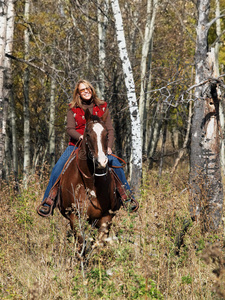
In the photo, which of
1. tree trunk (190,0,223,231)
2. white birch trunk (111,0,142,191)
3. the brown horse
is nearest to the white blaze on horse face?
the brown horse

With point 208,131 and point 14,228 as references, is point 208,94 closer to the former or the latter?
point 208,131

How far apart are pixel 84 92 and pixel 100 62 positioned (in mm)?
7367

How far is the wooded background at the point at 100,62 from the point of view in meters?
10.9

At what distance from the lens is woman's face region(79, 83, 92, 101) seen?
21.4 ft

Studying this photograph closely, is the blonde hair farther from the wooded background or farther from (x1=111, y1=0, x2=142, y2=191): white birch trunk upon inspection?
(x1=111, y1=0, x2=142, y2=191): white birch trunk

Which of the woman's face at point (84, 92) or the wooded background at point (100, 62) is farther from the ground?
the wooded background at point (100, 62)

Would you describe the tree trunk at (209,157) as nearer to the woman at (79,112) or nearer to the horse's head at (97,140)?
the woman at (79,112)

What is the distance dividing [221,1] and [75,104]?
1838 cm

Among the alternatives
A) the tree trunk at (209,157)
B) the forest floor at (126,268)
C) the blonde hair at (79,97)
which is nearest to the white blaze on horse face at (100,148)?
the forest floor at (126,268)

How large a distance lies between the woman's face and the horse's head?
0.91 metres

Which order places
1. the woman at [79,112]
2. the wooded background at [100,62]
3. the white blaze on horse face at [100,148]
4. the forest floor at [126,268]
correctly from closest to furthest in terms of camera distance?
the forest floor at [126,268], the white blaze on horse face at [100,148], the woman at [79,112], the wooded background at [100,62]

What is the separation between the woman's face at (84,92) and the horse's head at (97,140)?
2.97ft

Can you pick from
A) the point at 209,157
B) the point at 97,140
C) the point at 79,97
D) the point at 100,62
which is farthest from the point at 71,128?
the point at 100,62

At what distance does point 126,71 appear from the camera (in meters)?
10.8
